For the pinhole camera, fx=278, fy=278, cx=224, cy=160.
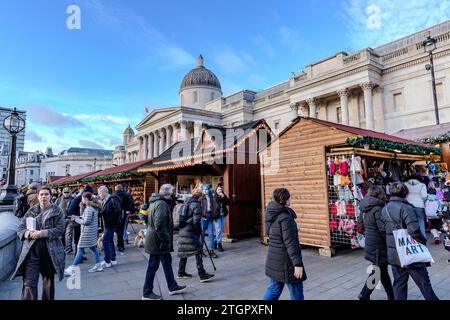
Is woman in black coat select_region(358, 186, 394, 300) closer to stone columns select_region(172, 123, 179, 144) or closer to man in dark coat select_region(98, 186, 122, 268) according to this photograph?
man in dark coat select_region(98, 186, 122, 268)

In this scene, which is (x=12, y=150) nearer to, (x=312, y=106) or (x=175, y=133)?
(x=312, y=106)

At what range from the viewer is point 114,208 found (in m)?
6.87

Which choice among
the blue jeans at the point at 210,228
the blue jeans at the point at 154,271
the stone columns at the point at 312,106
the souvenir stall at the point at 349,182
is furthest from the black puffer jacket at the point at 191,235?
the stone columns at the point at 312,106

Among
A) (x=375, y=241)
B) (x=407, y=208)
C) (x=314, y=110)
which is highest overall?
(x=314, y=110)

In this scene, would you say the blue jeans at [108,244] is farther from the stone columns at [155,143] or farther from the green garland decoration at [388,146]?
the stone columns at [155,143]

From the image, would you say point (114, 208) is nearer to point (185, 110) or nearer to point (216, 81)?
point (185, 110)

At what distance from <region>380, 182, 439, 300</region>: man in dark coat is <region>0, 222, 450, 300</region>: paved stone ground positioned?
3.12 ft

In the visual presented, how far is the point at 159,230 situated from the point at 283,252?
7.26ft

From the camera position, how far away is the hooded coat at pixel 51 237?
369 centimetres

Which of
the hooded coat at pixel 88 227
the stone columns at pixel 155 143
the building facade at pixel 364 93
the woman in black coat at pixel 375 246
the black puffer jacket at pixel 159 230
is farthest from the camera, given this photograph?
the stone columns at pixel 155 143

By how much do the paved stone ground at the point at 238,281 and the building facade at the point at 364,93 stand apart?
14.3m

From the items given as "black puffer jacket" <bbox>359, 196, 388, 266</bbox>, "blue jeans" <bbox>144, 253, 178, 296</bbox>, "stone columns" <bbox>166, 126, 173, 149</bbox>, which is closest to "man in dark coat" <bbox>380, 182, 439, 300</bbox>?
"black puffer jacket" <bbox>359, 196, 388, 266</bbox>

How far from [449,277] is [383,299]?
1.95 m

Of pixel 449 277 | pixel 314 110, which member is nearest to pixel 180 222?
pixel 449 277
